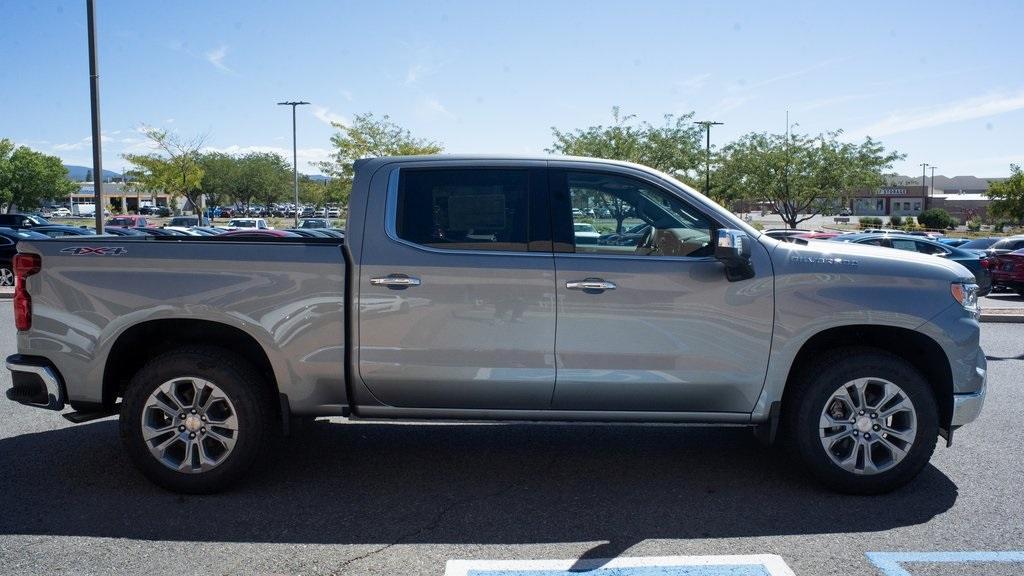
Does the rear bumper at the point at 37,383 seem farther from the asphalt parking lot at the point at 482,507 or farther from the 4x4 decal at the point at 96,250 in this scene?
the 4x4 decal at the point at 96,250

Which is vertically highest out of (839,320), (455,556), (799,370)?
(839,320)

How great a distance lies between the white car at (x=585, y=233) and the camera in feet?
15.5

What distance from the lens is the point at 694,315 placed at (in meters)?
4.61

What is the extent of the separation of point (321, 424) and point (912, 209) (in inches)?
4778

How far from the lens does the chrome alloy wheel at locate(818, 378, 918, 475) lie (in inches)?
185

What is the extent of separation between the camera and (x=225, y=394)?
4641 mm

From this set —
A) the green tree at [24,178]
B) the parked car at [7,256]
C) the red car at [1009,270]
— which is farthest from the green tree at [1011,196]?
the green tree at [24,178]

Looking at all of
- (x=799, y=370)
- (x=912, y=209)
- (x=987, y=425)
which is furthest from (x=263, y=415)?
(x=912, y=209)

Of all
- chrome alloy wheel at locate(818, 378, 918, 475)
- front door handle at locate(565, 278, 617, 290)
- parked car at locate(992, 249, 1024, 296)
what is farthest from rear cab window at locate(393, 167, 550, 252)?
parked car at locate(992, 249, 1024, 296)

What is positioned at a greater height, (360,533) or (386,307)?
(386,307)

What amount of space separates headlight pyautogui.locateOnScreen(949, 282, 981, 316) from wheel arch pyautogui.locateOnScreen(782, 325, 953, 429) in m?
0.27

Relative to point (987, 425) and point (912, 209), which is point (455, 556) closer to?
point (987, 425)

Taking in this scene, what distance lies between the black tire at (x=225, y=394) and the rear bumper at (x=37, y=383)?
0.39 meters

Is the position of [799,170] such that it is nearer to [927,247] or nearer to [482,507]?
[927,247]
